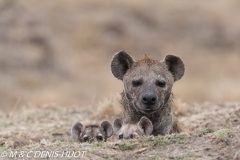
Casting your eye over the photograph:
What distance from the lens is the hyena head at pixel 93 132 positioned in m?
10.5

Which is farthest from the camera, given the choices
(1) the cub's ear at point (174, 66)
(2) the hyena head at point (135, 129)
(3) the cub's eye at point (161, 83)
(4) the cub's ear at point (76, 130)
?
(4) the cub's ear at point (76, 130)

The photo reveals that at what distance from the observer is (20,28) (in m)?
29.3

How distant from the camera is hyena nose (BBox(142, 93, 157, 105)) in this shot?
31.6 feet

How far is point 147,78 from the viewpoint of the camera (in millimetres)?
Result: 10031

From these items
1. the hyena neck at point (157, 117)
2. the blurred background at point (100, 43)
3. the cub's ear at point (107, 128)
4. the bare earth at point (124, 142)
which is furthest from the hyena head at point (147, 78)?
the blurred background at point (100, 43)

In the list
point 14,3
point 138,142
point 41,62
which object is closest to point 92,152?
point 138,142

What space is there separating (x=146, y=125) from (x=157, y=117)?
0.50 meters

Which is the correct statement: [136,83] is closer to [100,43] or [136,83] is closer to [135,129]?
[135,129]

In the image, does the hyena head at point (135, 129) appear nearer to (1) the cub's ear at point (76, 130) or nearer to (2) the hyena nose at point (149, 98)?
(2) the hyena nose at point (149, 98)

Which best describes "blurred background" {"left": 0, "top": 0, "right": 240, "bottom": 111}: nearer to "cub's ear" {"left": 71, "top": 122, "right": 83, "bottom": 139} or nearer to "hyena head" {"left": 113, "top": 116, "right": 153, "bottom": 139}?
"cub's ear" {"left": 71, "top": 122, "right": 83, "bottom": 139}

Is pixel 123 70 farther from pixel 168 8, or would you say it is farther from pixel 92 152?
pixel 168 8

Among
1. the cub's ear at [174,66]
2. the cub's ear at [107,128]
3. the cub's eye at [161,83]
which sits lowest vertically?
the cub's ear at [107,128]

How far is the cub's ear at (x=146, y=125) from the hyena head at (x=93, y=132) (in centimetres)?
90

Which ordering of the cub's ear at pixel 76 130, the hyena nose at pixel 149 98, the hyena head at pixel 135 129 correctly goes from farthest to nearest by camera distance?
1. the cub's ear at pixel 76 130
2. the hyena nose at pixel 149 98
3. the hyena head at pixel 135 129
